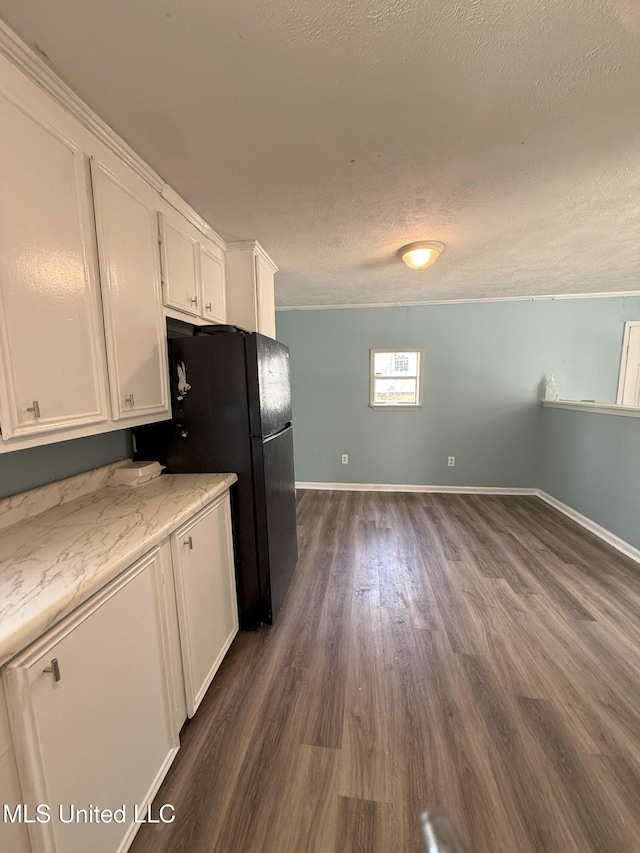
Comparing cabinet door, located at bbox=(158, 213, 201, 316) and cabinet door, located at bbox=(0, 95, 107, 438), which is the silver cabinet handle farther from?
cabinet door, located at bbox=(158, 213, 201, 316)

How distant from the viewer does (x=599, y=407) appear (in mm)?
2945

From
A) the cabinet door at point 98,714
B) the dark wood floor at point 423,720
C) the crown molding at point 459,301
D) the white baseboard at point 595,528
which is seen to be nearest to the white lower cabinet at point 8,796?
the cabinet door at point 98,714

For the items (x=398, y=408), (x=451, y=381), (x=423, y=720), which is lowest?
(x=423, y=720)

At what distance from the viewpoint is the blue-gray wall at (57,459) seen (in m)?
1.24

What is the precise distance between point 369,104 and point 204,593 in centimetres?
206

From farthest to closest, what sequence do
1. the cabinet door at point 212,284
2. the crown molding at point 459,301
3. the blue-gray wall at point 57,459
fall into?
the crown molding at point 459,301 → the cabinet door at point 212,284 → the blue-gray wall at point 57,459

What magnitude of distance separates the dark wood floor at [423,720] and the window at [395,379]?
7.27 ft

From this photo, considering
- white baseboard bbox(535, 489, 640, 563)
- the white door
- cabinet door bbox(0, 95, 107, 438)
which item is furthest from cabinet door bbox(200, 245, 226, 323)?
the white door

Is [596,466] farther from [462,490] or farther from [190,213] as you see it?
[190,213]

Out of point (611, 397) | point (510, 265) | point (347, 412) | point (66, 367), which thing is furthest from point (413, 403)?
point (66, 367)

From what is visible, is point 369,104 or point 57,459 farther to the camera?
point 57,459

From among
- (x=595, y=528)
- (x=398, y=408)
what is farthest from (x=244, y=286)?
(x=595, y=528)

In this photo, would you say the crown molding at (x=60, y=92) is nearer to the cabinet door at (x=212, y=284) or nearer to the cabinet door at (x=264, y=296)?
the cabinet door at (x=212, y=284)

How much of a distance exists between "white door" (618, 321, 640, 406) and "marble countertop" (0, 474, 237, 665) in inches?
185
